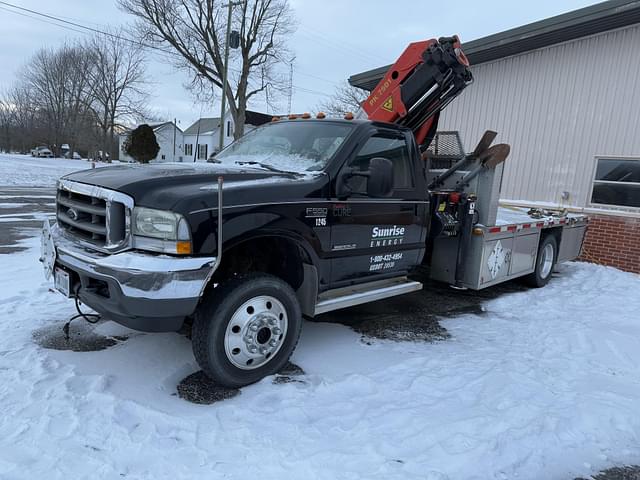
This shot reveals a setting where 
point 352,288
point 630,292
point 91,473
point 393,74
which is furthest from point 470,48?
point 91,473

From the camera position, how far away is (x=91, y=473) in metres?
2.42

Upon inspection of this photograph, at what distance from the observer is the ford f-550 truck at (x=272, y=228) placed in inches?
119

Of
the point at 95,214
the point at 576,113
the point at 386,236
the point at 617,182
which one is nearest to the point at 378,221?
the point at 386,236

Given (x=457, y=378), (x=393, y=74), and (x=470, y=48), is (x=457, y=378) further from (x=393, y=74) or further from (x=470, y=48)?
(x=470, y=48)

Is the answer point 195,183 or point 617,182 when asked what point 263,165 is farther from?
point 617,182

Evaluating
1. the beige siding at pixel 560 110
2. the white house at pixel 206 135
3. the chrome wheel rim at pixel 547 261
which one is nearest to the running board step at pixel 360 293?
the chrome wheel rim at pixel 547 261

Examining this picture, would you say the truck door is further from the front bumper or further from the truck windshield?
the front bumper

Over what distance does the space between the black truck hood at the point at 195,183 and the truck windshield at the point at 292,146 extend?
0.29 meters

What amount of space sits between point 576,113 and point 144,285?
9.29 metres

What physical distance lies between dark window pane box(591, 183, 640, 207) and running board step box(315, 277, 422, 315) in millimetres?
6257

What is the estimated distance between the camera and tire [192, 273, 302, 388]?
10.6 feet

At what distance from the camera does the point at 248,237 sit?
131 inches

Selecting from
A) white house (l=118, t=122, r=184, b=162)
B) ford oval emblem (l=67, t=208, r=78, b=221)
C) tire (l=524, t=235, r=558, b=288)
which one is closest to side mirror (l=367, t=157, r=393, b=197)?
ford oval emblem (l=67, t=208, r=78, b=221)

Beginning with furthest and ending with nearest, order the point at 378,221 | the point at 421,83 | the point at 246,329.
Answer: the point at 421,83 < the point at 378,221 < the point at 246,329
